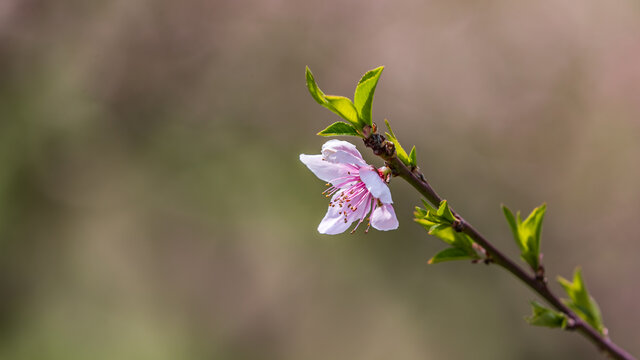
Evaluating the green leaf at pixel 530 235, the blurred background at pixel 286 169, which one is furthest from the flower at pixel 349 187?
the blurred background at pixel 286 169

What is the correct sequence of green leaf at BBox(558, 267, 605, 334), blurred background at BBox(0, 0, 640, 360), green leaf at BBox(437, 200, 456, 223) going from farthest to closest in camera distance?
blurred background at BBox(0, 0, 640, 360)
green leaf at BBox(558, 267, 605, 334)
green leaf at BBox(437, 200, 456, 223)

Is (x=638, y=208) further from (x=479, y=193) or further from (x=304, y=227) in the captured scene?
(x=304, y=227)

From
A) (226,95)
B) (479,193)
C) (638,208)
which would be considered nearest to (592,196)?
(638,208)

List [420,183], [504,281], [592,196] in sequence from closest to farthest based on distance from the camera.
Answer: [420,183]
[504,281]
[592,196]

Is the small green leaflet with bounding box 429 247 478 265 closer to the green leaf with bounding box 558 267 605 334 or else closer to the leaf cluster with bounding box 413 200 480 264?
the leaf cluster with bounding box 413 200 480 264

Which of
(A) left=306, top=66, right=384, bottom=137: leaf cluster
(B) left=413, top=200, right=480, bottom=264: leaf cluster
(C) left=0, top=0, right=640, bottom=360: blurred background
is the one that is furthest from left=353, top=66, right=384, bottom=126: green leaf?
(C) left=0, top=0, right=640, bottom=360: blurred background

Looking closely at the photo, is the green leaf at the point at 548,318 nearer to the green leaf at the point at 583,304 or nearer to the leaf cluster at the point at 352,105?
the green leaf at the point at 583,304

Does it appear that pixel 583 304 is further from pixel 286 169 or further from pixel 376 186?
pixel 286 169
